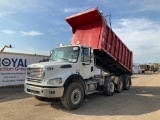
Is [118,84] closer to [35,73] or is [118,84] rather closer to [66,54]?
[66,54]

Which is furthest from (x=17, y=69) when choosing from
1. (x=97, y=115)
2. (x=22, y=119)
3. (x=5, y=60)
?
(x=97, y=115)

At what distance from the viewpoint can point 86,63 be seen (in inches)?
337

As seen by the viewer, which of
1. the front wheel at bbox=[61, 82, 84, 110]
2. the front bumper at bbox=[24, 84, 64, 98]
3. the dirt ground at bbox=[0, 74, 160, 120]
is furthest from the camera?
the front wheel at bbox=[61, 82, 84, 110]

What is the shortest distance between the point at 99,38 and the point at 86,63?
197 centimetres

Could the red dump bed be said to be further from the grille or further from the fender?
the grille

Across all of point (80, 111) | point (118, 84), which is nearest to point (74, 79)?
point (80, 111)

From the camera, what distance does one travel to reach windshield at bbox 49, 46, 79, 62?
8191 millimetres

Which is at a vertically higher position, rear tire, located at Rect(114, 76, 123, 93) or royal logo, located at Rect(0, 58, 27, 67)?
royal logo, located at Rect(0, 58, 27, 67)

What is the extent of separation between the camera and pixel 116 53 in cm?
1133

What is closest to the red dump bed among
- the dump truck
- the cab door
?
the dump truck

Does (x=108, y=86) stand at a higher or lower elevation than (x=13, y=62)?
lower

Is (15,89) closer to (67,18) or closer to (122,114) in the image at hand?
(67,18)

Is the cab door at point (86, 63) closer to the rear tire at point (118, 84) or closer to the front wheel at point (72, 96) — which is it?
the front wheel at point (72, 96)

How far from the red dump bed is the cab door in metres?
1.11
